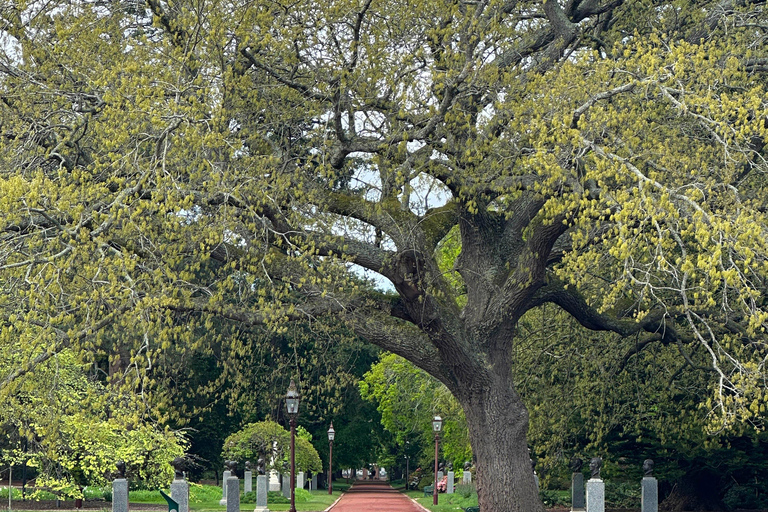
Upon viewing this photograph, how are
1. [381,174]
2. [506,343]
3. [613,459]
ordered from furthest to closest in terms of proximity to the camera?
[613,459] < [506,343] < [381,174]

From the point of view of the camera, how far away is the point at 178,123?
38.5 feet

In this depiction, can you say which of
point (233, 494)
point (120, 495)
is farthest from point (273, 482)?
point (120, 495)

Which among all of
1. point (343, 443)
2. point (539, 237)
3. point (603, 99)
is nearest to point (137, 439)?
point (539, 237)

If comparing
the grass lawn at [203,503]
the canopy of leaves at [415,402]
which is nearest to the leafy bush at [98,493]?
the grass lawn at [203,503]

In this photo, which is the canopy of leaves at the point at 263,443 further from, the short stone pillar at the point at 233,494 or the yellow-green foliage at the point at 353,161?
the yellow-green foliage at the point at 353,161

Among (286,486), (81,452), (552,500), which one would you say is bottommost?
(286,486)

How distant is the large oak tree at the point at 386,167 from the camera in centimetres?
1130

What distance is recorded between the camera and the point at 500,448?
15297 mm

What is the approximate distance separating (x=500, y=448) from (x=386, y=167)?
484 cm

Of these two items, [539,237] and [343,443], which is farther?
[343,443]

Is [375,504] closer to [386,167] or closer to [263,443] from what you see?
[263,443]

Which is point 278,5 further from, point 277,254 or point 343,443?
point 343,443

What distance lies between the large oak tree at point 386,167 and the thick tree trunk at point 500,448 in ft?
0.14

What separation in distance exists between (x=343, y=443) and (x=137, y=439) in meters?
35.3
